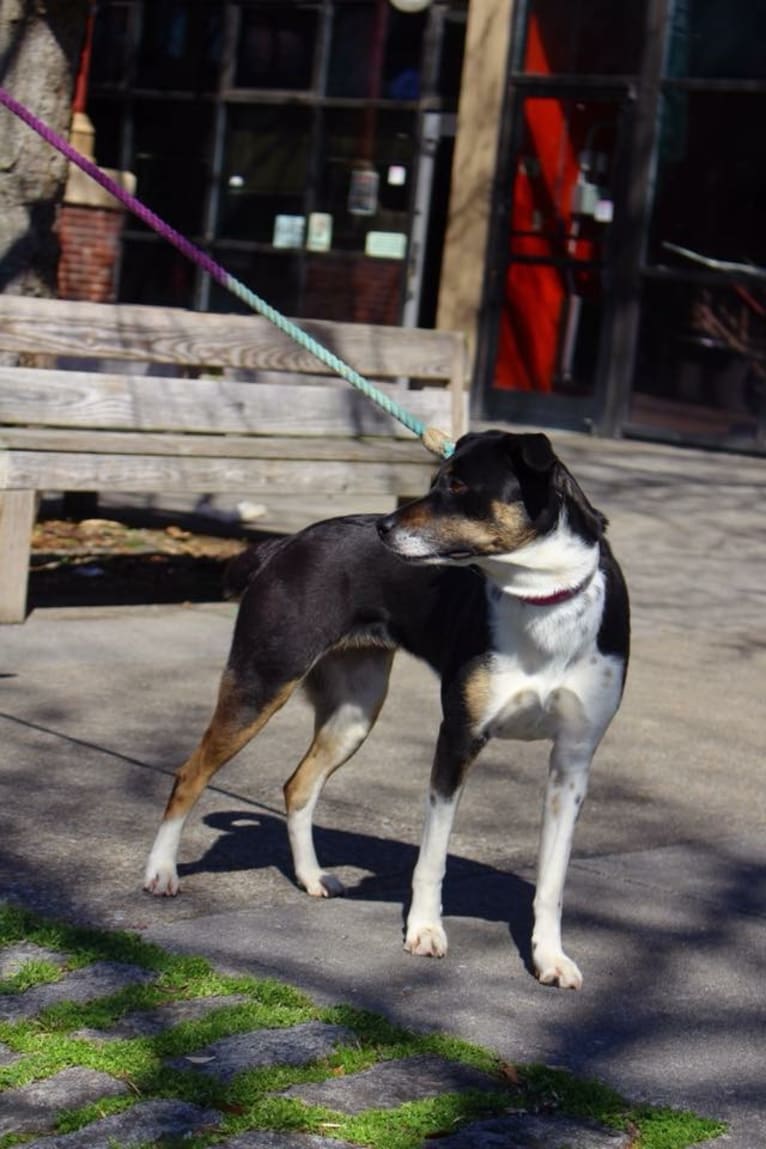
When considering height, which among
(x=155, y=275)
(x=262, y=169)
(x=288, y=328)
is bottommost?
(x=155, y=275)

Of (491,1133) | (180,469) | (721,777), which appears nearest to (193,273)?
(180,469)

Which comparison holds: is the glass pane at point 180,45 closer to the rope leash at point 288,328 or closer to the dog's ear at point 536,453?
Result: the rope leash at point 288,328

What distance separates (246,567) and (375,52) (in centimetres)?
1396

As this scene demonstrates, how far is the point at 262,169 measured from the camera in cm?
1944

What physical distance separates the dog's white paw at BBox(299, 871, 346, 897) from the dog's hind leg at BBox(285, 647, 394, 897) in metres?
0.07

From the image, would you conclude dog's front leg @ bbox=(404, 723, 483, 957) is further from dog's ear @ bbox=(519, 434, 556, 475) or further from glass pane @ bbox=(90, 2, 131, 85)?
glass pane @ bbox=(90, 2, 131, 85)

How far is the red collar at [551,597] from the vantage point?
14.9 feet

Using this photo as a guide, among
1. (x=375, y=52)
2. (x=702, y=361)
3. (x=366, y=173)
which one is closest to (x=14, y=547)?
(x=702, y=361)

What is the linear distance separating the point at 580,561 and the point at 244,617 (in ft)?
3.18

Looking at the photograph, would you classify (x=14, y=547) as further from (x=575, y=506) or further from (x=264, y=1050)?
(x=264, y=1050)

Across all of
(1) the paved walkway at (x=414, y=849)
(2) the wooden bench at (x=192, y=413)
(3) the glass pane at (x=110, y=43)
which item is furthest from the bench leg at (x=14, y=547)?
(3) the glass pane at (x=110, y=43)

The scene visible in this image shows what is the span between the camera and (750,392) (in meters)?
15.2

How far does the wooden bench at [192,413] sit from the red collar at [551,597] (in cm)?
377

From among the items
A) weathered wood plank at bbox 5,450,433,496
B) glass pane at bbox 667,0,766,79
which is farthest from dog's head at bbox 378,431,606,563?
glass pane at bbox 667,0,766,79
